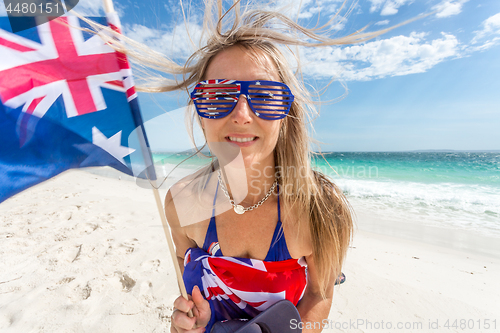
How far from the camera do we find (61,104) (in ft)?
3.43

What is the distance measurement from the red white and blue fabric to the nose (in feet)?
2.90

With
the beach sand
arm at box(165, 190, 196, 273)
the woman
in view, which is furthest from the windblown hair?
the beach sand

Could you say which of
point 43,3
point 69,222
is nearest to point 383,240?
point 43,3

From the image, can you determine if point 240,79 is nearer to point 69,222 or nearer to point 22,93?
point 22,93

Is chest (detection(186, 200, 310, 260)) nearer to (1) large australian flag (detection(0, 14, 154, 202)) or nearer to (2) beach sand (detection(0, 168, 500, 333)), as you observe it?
(1) large australian flag (detection(0, 14, 154, 202))

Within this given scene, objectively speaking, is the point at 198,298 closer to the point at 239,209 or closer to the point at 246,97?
the point at 239,209

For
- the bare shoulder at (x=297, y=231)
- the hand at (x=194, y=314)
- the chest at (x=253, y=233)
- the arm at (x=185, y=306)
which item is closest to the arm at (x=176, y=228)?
the arm at (x=185, y=306)

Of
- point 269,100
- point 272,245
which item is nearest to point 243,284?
point 272,245

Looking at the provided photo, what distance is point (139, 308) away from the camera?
7.78 feet

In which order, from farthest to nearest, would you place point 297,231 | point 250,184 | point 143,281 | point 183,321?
1. point 143,281
2. point 250,184
3. point 297,231
4. point 183,321

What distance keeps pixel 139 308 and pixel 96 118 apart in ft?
6.93

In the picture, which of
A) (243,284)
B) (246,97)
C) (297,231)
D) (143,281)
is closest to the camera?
(246,97)

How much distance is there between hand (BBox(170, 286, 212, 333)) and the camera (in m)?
1.18

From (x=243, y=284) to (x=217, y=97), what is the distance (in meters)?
1.16
